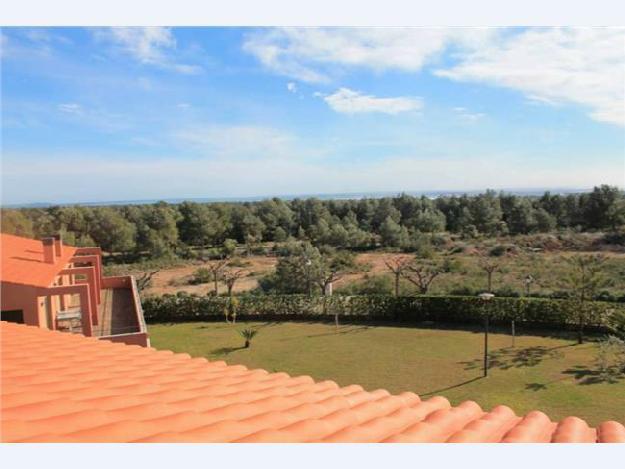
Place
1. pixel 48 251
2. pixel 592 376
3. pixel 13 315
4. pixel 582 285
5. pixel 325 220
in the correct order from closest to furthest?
pixel 13 315 < pixel 592 376 < pixel 48 251 < pixel 582 285 < pixel 325 220

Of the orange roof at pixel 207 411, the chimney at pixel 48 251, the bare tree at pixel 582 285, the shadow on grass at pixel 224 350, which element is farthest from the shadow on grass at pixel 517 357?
the chimney at pixel 48 251

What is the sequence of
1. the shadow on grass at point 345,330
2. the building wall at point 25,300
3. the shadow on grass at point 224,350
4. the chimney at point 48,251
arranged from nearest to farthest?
the building wall at point 25,300, the chimney at point 48,251, the shadow on grass at point 224,350, the shadow on grass at point 345,330

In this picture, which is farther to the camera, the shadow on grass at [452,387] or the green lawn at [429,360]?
the shadow on grass at [452,387]

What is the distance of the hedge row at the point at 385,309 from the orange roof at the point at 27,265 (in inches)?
267

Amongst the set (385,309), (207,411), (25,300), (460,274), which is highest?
(207,411)

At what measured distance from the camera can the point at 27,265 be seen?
426 inches

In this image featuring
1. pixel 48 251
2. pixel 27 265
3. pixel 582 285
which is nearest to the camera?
pixel 27 265

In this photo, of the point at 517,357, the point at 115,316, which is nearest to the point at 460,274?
the point at 517,357

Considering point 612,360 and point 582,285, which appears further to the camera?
point 582,285

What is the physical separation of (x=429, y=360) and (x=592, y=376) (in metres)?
4.05

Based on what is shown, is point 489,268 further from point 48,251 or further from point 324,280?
point 48,251

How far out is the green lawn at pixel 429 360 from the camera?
10.4 metres

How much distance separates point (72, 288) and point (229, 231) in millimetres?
43503

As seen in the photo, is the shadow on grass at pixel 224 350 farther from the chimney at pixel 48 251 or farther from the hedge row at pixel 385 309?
the chimney at pixel 48 251
